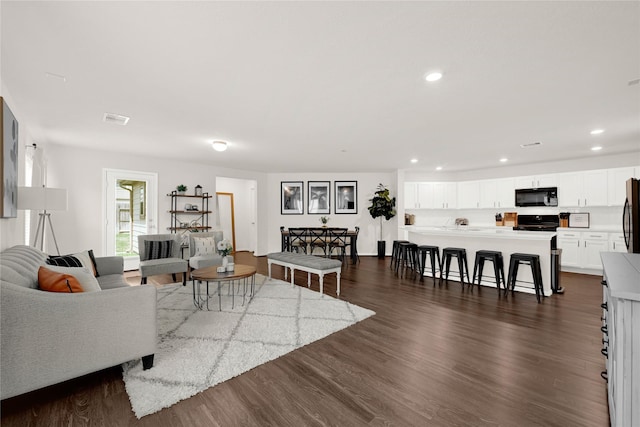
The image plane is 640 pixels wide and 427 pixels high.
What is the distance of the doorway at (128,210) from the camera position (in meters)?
5.69

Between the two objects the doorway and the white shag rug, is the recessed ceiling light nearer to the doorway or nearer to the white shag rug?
the white shag rug

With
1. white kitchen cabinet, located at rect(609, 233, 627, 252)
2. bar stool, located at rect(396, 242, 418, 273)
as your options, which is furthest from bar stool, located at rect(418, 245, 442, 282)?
white kitchen cabinet, located at rect(609, 233, 627, 252)

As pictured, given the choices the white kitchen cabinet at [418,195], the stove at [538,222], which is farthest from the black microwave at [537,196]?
the white kitchen cabinet at [418,195]

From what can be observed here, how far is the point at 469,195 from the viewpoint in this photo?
7.60 m

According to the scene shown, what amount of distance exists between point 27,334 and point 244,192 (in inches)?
297

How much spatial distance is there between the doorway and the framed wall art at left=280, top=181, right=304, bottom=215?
3.38 meters

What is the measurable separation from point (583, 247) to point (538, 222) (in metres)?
1.03

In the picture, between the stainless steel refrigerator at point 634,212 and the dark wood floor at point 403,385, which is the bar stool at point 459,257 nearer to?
the dark wood floor at point 403,385

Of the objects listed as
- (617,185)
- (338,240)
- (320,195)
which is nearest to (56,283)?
(338,240)

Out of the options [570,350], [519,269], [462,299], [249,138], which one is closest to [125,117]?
[249,138]

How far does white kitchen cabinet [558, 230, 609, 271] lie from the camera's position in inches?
216

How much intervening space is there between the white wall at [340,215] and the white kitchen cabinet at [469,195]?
6.28 ft

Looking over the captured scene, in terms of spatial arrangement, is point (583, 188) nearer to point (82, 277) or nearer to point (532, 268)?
point (532, 268)

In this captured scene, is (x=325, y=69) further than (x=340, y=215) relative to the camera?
No
